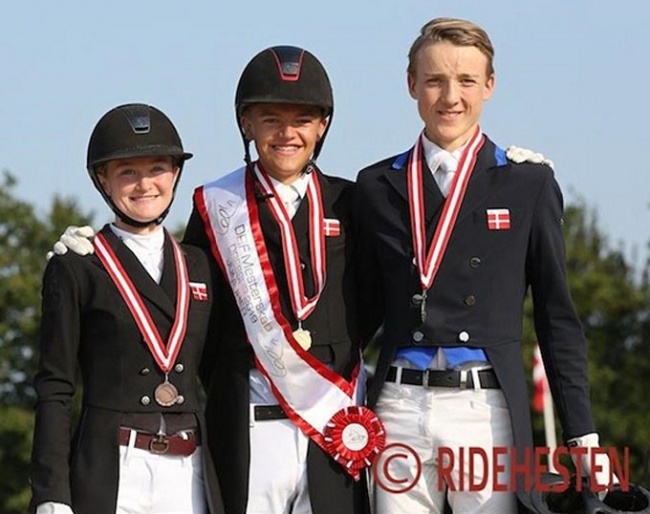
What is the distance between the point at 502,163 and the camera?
24.0ft

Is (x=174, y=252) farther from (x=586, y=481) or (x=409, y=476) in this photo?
(x=586, y=481)

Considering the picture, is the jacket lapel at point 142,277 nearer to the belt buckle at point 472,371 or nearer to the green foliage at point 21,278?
the belt buckle at point 472,371

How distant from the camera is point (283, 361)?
733cm

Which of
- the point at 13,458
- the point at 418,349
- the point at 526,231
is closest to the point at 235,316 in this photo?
the point at 418,349

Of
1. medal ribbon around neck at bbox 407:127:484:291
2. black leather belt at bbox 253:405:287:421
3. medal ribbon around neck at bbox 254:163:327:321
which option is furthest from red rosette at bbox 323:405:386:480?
medal ribbon around neck at bbox 407:127:484:291

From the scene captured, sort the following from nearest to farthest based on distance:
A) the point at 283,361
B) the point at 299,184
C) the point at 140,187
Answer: the point at 140,187 < the point at 283,361 < the point at 299,184

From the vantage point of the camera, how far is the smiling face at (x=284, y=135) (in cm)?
743

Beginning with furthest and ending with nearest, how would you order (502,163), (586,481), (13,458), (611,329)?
(611,329) < (13,458) < (502,163) < (586,481)

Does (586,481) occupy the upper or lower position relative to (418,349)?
lower

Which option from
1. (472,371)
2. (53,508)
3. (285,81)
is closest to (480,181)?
(472,371)

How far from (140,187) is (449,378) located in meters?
1.61

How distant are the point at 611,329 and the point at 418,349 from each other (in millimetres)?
41259

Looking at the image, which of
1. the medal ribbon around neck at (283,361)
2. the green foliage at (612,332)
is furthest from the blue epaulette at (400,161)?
the green foliage at (612,332)

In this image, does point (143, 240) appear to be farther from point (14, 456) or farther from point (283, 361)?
point (14, 456)
